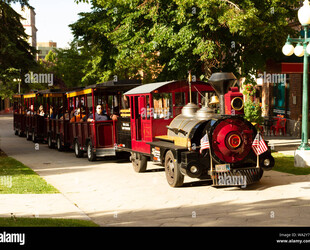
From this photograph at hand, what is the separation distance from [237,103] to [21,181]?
226 inches

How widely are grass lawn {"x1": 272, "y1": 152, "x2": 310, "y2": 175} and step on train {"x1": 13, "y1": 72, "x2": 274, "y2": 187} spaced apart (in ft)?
8.06

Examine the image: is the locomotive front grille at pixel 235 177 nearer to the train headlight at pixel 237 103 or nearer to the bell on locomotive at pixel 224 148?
the bell on locomotive at pixel 224 148

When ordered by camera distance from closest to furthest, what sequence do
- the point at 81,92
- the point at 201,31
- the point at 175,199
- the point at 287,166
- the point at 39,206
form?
the point at 39,206
the point at 175,199
the point at 287,166
the point at 201,31
the point at 81,92

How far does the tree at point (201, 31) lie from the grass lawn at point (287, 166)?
4171mm

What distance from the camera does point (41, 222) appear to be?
7953 millimetres

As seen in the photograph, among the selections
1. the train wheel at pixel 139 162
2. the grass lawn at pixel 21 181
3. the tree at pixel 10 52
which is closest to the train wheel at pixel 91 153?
the grass lawn at pixel 21 181

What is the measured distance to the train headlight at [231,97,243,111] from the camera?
36.5ft

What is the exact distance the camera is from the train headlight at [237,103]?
11133 mm

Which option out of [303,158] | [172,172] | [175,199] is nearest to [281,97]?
[303,158]

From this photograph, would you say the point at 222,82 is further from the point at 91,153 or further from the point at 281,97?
the point at 281,97

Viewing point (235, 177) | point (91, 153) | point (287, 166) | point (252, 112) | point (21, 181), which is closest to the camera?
point (235, 177)

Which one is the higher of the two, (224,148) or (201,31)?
(201,31)
